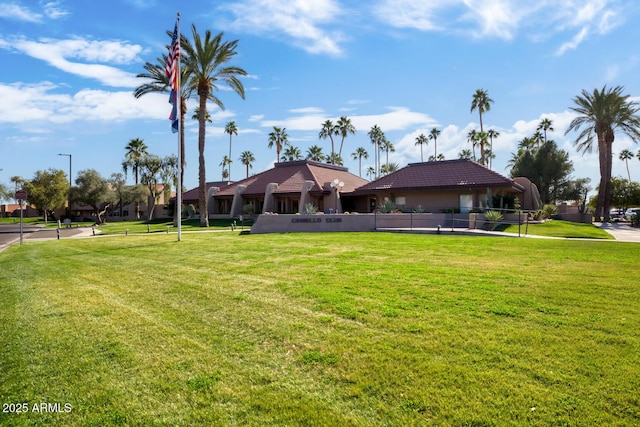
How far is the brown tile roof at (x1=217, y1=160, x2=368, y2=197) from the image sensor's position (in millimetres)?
42969

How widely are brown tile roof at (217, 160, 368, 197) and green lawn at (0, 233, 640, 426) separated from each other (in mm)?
33430

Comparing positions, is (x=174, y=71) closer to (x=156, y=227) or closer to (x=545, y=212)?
(x=156, y=227)

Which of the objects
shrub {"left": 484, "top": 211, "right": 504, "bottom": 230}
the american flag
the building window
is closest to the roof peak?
the building window

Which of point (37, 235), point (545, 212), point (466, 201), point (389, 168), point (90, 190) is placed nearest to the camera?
point (37, 235)

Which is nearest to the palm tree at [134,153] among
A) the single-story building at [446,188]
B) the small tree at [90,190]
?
the small tree at [90,190]

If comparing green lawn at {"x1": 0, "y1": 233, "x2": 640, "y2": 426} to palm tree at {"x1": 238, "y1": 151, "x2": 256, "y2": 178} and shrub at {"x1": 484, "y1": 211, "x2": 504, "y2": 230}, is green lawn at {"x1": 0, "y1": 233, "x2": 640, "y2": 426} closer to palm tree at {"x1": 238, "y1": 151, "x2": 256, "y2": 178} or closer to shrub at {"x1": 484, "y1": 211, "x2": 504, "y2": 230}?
shrub at {"x1": 484, "y1": 211, "x2": 504, "y2": 230}

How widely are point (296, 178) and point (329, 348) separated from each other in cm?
4039

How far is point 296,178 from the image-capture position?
4475cm

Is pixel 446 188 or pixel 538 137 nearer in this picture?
pixel 446 188

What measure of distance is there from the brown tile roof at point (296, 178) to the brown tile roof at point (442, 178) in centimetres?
682

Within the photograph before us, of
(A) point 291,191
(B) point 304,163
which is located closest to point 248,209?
(A) point 291,191

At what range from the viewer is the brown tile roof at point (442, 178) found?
32188mm

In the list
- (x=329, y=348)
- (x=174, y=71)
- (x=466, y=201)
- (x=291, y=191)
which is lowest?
(x=329, y=348)

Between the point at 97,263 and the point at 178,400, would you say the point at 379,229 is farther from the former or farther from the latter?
the point at 178,400
